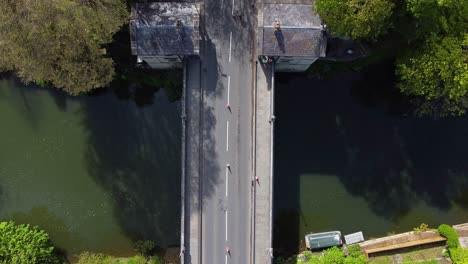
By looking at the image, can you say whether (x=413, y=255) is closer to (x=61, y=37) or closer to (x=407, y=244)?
(x=407, y=244)

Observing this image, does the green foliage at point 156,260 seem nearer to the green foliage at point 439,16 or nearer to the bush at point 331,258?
the bush at point 331,258

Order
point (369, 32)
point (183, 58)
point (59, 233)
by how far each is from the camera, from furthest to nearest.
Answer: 1. point (59, 233)
2. point (183, 58)
3. point (369, 32)

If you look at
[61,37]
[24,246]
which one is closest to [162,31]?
[61,37]

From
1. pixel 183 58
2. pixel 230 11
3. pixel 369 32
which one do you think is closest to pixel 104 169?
pixel 183 58

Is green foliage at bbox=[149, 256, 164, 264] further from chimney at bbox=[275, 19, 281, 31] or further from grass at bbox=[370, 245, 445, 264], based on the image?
chimney at bbox=[275, 19, 281, 31]

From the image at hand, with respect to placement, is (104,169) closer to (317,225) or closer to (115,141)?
(115,141)
